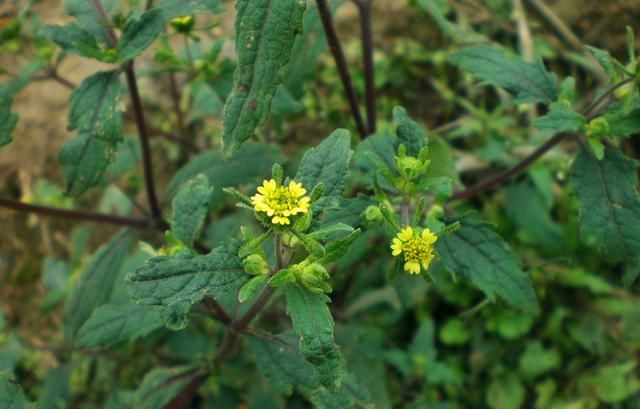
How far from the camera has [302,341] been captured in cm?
163

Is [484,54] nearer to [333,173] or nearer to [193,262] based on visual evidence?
[333,173]

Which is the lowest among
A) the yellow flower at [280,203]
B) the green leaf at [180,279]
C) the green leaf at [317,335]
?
the green leaf at [317,335]

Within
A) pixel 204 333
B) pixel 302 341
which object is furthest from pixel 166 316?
pixel 204 333

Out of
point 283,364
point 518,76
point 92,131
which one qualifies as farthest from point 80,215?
point 518,76

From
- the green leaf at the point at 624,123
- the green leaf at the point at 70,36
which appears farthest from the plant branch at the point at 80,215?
the green leaf at the point at 624,123

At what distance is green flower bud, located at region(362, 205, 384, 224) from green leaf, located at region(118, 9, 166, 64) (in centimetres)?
87

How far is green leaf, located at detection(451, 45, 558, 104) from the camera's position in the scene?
2.22m

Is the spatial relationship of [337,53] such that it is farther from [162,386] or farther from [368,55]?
[162,386]

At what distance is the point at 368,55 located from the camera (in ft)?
8.60

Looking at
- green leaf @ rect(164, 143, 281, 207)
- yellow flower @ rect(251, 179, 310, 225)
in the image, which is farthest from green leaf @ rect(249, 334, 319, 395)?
green leaf @ rect(164, 143, 281, 207)

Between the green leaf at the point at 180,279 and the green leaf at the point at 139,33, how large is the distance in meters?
0.79

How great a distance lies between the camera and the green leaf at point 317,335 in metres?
1.63

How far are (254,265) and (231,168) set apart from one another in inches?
44.1

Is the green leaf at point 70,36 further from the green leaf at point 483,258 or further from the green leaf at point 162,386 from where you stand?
the green leaf at point 483,258
